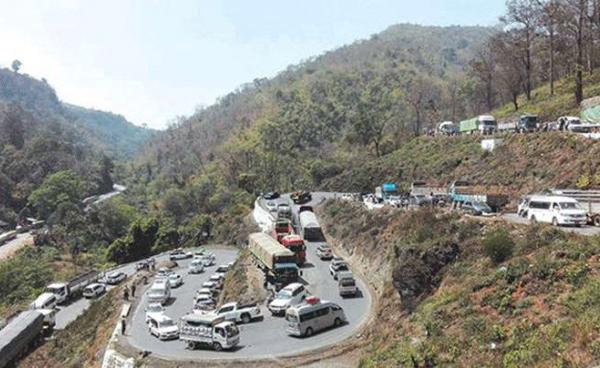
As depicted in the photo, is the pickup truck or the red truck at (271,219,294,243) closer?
the pickup truck

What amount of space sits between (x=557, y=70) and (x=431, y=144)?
83.7 feet

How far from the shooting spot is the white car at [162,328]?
3086 cm

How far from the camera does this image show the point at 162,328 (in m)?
31.5

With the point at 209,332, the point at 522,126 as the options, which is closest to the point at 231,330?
the point at 209,332

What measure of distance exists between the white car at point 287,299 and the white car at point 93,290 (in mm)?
29421

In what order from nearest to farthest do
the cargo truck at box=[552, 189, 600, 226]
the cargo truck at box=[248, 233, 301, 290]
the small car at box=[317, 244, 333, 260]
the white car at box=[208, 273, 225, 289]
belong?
the cargo truck at box=[552, 189, 600, 226] < the cargo truck at box=[248, 233, 301, 290] < the small car at box=[317, 244, 333, 260] < the white car at box=[208, 273, 225, 289]

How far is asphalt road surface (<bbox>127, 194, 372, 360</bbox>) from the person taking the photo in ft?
87.3

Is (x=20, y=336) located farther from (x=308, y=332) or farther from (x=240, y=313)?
(x=308, y=332)

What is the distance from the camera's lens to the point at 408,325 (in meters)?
23.5

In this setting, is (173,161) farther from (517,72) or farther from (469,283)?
(469,283)

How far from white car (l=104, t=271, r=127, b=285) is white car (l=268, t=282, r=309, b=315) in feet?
109

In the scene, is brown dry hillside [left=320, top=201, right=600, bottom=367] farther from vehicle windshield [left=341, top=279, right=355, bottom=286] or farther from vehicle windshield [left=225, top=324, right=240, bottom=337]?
vehicle windshield [left=225, top=324, right=240, bottom=337]

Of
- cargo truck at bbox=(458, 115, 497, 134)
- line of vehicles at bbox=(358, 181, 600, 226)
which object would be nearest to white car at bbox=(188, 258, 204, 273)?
line of vehicles at bbox=(358, 181, 600, 226)

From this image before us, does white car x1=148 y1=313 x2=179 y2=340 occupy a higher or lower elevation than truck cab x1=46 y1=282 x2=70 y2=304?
higher
